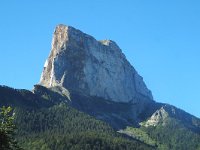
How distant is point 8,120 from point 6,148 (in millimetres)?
3401

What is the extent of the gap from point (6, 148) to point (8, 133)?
78.9 inches

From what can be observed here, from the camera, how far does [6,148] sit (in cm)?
5553

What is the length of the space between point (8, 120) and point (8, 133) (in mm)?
1459

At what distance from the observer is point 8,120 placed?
57.6 metres

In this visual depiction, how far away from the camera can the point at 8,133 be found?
5697 centimetres
